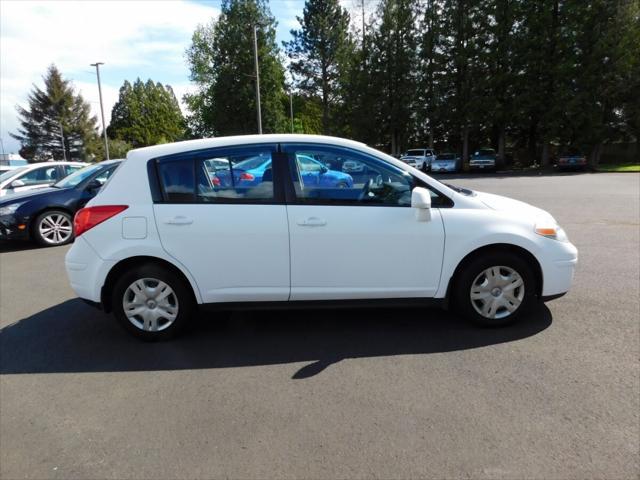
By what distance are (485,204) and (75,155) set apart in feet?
259

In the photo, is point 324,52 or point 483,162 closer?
point 483,162

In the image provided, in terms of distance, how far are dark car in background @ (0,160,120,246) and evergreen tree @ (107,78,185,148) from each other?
87387 mm

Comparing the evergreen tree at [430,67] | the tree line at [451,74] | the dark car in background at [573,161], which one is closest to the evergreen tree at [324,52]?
the tree line at [451,74]

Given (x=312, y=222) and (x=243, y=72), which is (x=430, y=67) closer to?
(x=243, y=72)

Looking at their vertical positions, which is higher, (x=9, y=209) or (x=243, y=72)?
(x=243, y=72)

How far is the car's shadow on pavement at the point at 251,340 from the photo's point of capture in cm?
370

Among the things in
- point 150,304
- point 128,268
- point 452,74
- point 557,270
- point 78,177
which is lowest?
point 150,304

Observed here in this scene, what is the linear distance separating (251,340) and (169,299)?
2.67 feet

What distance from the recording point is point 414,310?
467cm

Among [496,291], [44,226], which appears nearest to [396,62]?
[44,226]

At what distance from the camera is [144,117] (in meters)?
93.8

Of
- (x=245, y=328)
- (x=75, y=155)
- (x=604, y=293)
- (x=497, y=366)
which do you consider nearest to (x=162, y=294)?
(x=245, y=328)

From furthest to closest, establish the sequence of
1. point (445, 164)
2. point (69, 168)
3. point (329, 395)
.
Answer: point (445, 164), point (69, 168), point (329, 395)

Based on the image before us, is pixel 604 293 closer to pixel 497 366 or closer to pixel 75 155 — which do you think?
pixel 497 366
